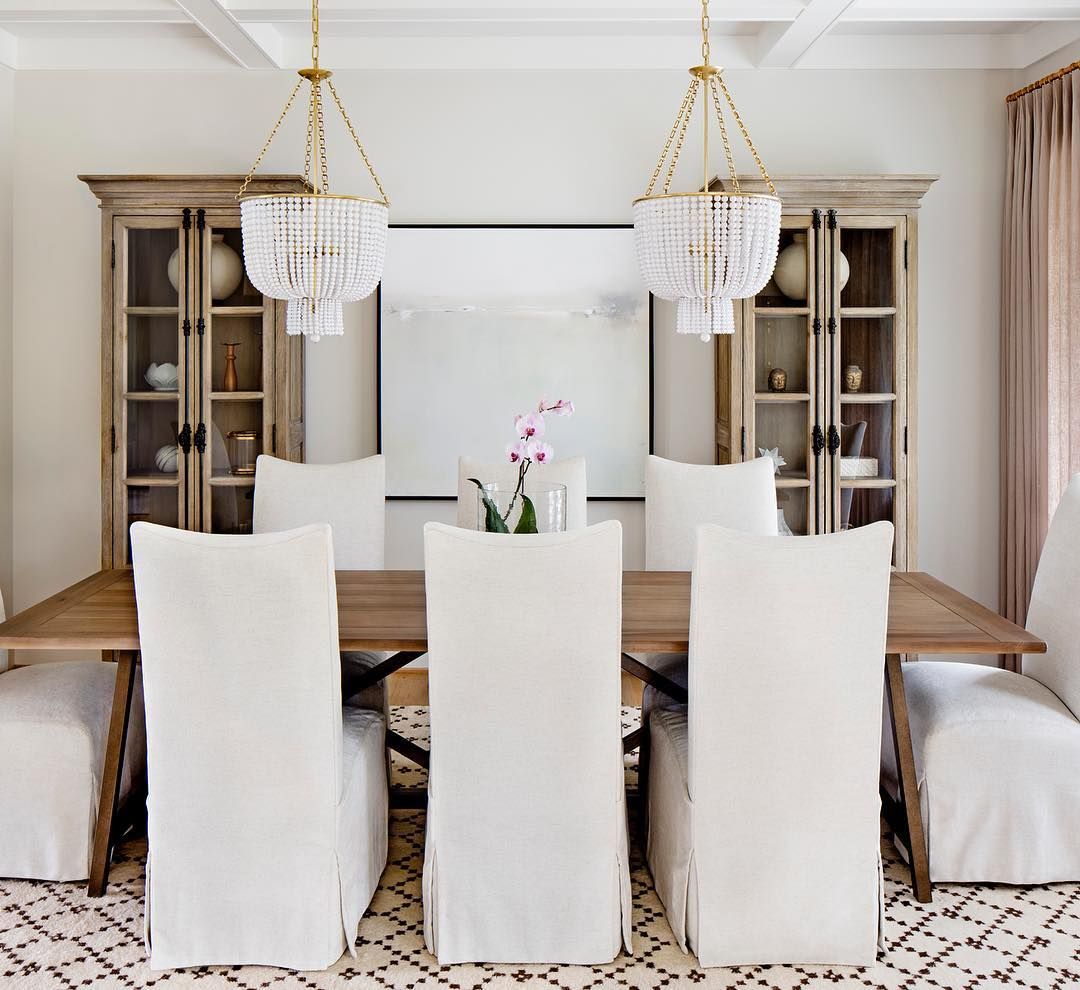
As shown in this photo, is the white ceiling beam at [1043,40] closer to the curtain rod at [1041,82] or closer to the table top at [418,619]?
the curtain rod at [1041,82]

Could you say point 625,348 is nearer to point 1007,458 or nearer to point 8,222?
point 1007,458

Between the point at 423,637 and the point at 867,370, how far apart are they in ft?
7.76

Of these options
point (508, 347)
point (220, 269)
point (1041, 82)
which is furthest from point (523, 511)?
point (1041, 82)

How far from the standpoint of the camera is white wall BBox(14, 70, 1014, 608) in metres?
4.34

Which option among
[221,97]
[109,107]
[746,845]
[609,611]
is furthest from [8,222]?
[746,845]

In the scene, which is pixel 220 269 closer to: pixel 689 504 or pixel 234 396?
pixel 234 396

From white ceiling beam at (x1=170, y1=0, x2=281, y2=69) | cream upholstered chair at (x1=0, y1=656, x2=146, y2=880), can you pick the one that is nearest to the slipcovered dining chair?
cream upholstered chair at (x1=0, y1=656, x2=146, y2=880)

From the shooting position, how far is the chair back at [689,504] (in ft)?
11.5

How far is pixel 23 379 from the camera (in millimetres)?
4430

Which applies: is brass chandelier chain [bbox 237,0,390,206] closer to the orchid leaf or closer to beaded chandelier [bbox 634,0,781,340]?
beaded chandelier [bbox 634,0,781,340]

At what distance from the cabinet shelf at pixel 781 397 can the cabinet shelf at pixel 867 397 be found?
15cm

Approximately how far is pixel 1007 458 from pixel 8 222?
4.27 m

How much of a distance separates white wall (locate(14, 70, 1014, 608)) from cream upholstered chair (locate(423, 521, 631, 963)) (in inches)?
89.6

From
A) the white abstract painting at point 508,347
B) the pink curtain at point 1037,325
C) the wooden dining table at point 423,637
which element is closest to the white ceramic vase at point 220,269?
the white abstract painting at point 508,347
